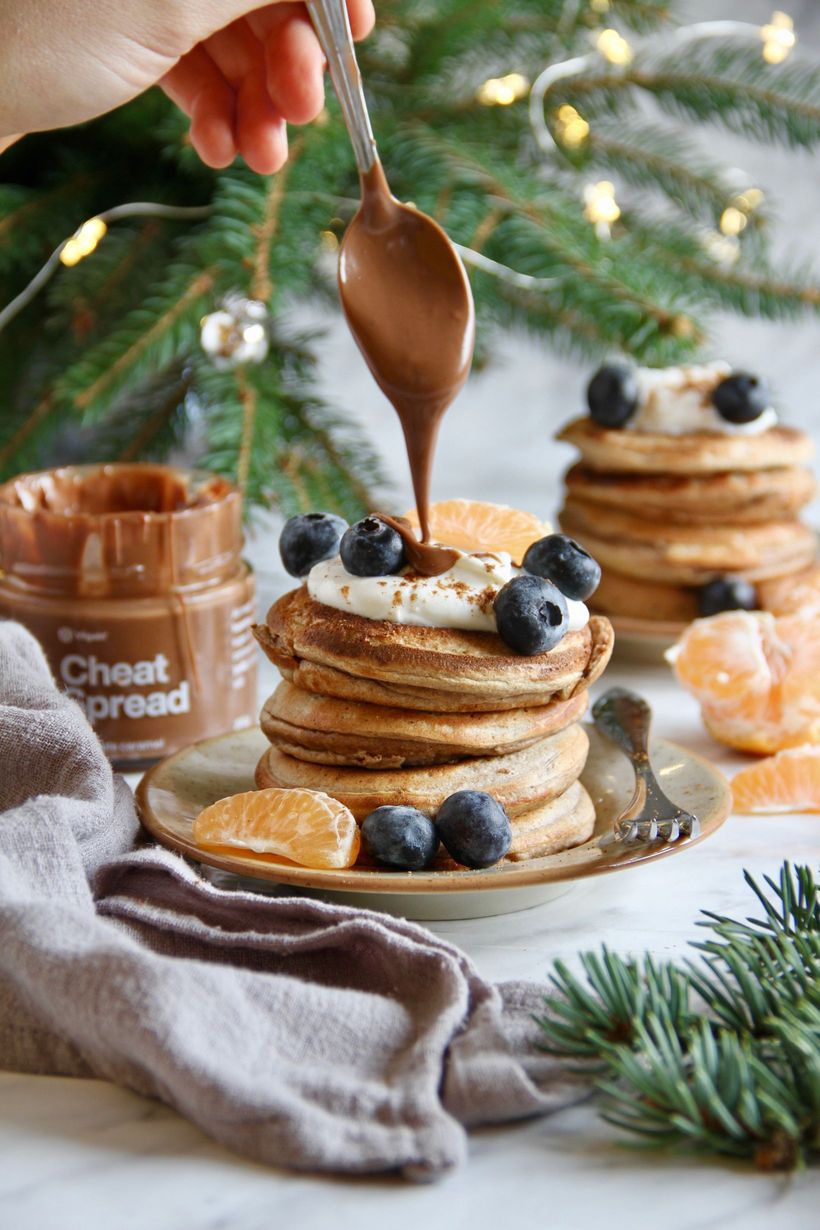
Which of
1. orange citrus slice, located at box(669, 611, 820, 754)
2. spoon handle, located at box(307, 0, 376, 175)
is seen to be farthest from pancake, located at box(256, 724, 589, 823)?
spoon handle, located at box(307, 0, 376, 175)

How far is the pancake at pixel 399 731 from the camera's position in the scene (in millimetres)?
1433

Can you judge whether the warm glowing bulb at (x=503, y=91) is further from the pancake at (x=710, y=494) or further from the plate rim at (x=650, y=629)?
the plate rim at (x=650, y=629)

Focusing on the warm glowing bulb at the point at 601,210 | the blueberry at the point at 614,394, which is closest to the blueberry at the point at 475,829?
the blueberry at the point at 614,394

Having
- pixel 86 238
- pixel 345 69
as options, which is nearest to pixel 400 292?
pixel 345 69

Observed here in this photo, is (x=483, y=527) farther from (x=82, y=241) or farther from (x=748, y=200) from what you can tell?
(x=748, y=200)

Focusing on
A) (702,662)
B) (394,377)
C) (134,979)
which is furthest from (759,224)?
(134,979)

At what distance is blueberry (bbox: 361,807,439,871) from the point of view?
138 centimetres

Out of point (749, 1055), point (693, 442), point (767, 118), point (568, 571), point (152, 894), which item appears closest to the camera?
point (749, 1055)

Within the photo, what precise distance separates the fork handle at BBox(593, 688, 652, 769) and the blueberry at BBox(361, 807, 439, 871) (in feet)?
1.11

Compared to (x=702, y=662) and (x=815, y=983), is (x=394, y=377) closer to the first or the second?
(x=702, y=662)

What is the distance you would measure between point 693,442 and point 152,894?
4.22ft

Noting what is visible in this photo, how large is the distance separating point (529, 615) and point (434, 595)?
0.10 metres

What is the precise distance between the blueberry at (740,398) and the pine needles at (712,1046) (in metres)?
1.21

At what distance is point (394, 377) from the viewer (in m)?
1.58
